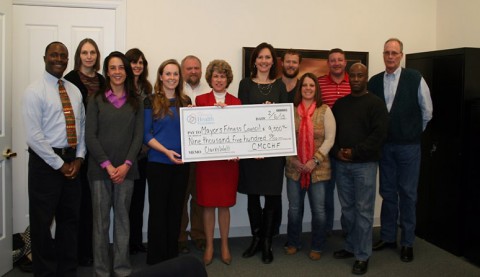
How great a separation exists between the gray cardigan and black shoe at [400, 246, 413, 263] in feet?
7.82

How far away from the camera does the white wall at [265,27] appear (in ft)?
12.8

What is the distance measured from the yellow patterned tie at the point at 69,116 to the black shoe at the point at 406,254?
2769 mm

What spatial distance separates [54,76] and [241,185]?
1581 mm

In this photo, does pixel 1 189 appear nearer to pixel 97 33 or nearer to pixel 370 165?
pixel 97 33

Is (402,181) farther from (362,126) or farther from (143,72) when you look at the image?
(143,72)

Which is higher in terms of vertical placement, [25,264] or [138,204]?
→ [138,204]

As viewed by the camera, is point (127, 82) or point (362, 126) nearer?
point (127, 82)

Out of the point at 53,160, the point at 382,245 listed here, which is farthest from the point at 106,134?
the point at 382,245

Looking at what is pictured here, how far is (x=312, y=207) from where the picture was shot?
340 cm

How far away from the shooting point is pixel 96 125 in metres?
2.69

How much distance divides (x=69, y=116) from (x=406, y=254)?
2889 mm

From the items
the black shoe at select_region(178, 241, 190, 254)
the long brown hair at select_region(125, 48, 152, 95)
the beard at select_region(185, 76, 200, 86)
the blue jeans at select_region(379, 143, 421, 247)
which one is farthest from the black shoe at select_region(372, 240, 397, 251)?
the long brown hair at select_region(125, 48, 152, 95)

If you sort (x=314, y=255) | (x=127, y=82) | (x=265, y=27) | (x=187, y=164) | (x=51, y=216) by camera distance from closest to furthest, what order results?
1. (x=51, y=216)
2. (x=127, y=82)
3. (x=187, y=164)
4. (x=314, y=255)
5. (x=265, y=27)

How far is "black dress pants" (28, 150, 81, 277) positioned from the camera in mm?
2637
